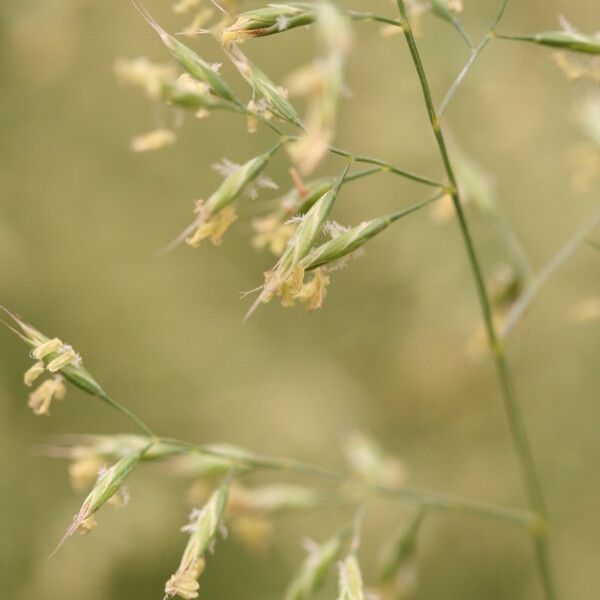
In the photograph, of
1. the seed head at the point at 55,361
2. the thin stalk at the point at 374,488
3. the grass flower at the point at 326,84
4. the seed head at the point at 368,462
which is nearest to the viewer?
the grass flower at the point at 326,84

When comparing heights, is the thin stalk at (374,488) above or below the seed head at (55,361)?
above

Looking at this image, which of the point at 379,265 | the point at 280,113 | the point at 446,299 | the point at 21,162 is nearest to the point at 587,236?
the point at 280,113

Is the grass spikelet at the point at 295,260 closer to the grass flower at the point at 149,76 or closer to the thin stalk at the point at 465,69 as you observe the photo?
the thin stalk at the point at 465,69

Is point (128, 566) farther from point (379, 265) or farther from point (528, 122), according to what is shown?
point (528, 122)

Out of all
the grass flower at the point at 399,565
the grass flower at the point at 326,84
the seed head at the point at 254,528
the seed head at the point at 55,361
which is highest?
the grass flower at the point at 326,84

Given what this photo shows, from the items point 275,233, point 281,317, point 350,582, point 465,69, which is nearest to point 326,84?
point 465,69

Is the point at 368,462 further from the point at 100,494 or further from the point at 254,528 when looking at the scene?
the point at 100,494

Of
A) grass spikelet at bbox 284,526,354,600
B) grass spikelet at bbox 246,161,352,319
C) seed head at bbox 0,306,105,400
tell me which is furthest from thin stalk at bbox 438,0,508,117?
grass spikelet at bbox 284,526,354,600

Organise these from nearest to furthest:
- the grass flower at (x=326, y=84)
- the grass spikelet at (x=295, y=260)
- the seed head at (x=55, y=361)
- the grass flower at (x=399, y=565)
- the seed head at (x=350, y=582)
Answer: the grass flower at (x=326, y=84)
the grass spikelet at (x=295, y=260)
the seed head at (x=55, y=361)
the seed head at (x=350, y=582)
the grass flower at (x=399, y=565)

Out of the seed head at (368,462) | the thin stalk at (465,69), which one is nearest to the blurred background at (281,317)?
the seed head at (368,462)

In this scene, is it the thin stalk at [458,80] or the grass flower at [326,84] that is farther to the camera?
the thin stalk at [458,80]
